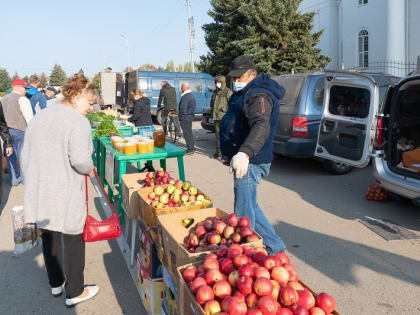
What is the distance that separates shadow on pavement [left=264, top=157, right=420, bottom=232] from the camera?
218 inches

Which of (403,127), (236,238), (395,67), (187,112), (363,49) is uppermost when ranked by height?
(363,49)

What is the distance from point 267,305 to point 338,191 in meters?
5.30

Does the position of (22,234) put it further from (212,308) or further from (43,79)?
(43,79)

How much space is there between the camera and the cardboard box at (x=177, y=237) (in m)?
2.39

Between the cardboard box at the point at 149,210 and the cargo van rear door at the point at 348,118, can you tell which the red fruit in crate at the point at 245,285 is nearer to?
the cardboard box at the point at 149,210

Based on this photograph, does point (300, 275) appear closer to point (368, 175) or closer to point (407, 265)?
point (407, 265)

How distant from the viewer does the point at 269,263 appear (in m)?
2.10

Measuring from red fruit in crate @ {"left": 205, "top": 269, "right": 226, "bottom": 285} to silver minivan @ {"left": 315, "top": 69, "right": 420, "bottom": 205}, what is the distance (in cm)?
355

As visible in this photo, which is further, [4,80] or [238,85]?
[4,80]

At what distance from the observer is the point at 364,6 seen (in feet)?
72.1

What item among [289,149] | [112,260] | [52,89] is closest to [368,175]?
[289,149]

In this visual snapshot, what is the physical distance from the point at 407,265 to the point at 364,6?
21.4 metres

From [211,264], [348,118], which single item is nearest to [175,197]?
[211,264]

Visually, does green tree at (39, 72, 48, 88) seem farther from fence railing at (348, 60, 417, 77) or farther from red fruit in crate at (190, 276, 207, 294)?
red fruit in crate at (190, 276, 207, 294)
